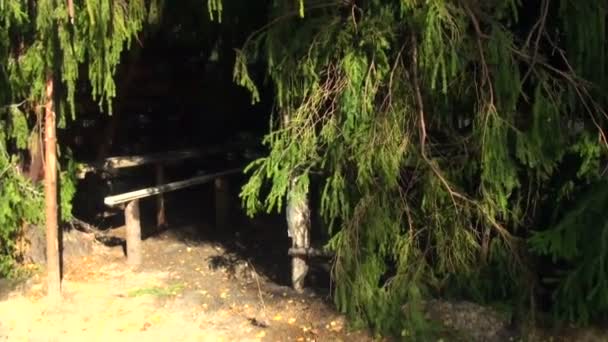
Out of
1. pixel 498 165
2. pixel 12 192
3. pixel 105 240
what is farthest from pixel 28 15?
pixel 498 165

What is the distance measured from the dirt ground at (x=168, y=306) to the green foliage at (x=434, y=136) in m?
0.62

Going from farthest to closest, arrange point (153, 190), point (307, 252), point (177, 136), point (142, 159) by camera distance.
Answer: point (177, 136) < point (142, 159) < point (153, 190) < point (307, 252)

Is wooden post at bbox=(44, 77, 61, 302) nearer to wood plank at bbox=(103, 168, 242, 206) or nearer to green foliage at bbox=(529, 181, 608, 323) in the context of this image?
wood plank at bbox=(103, 168, 242, 206)

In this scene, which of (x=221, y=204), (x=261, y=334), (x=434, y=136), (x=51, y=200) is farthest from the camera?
(x=221, y=204)

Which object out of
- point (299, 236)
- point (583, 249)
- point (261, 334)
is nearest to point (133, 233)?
point (299, 236)

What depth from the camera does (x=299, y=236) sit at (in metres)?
6.83

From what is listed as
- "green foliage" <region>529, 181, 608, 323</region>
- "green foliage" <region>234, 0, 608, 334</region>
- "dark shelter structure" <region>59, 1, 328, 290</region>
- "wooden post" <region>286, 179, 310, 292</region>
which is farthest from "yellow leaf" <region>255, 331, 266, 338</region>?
"green foliage" <region>529, 181, 608, 323</region>

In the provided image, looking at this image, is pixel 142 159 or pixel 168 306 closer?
pixel 168 306

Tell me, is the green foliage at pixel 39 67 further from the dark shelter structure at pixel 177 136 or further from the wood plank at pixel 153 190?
the dark shelter structure at pixel 177 136

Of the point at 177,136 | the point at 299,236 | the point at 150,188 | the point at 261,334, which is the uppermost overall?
the point at 177,136

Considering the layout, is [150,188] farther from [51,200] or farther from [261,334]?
[261,334]

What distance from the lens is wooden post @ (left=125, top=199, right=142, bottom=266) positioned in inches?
315

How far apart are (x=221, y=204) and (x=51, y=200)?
2681 millimetres

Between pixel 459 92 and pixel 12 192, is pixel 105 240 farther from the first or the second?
pixel 459 92
